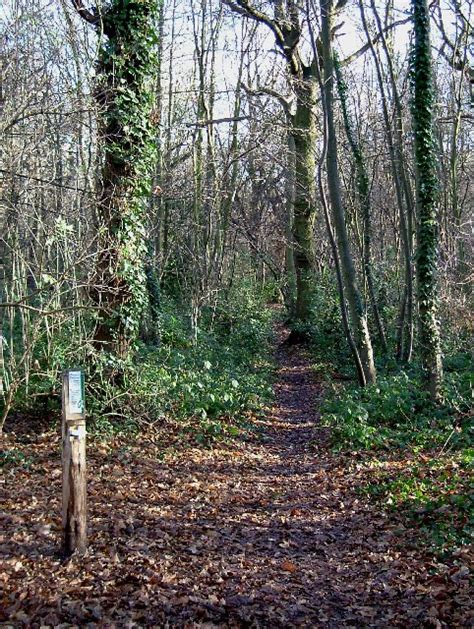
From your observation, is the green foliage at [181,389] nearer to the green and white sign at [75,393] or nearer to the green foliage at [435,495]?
the green foliage at [435,495]

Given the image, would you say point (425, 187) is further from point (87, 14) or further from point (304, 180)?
point (304, 180)

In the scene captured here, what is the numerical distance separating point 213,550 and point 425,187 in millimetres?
7354

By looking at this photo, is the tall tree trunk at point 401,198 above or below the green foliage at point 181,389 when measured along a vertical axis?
above

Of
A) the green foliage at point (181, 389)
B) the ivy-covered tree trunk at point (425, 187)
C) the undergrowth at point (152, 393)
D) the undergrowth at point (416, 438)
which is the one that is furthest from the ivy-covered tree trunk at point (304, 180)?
the ivy-covered tree trunk at point (425, 187)

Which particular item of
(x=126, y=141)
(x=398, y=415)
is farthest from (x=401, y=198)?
(x=126, y=141)

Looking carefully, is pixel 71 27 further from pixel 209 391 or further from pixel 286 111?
pixel 286 111

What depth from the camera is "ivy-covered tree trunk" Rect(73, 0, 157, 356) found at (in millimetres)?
8773

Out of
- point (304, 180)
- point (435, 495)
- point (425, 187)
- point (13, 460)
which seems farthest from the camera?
point (304, 180)

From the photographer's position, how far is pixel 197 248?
60.7 ft

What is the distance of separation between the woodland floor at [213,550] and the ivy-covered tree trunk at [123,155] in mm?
2167

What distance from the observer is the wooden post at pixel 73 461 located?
4.88m

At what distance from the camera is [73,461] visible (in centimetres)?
490

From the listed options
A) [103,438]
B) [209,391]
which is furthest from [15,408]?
[209,391]

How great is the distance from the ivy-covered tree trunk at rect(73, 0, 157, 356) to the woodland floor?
7.11 ft
